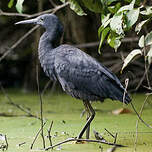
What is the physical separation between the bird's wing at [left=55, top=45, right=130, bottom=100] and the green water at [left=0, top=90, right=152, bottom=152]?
0.43 metres

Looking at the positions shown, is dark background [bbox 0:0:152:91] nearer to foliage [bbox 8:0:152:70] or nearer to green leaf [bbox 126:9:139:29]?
foliage [bbox 8:0:152:70]

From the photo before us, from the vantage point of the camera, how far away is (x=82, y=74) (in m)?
3.69

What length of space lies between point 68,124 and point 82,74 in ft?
2.81

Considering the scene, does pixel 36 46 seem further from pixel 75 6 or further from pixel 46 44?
pixel 75 6

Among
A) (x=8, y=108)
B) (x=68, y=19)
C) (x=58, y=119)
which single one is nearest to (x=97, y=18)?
(x=68, y=19)

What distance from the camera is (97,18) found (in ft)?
23.7

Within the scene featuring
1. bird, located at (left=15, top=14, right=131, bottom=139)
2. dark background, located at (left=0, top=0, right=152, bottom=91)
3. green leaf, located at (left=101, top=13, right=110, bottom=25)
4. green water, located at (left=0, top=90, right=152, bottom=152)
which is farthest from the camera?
dark background, located at (left=0, top=0, right=152, bottom=91)

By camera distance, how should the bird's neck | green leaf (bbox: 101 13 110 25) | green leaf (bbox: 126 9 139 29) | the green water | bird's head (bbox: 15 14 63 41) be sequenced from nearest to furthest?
green leaf (bbox: 126 9 139 29) → green leaf (bbox: 101 13 110 25) → the green water → the bird's neck → bird's head (bbox: 15 14 63 41)

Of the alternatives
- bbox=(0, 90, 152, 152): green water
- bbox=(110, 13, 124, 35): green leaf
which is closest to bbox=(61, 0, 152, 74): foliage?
bbox=(110, 13, 124, 35): green leaf

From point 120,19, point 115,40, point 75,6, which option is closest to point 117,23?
point 120,19

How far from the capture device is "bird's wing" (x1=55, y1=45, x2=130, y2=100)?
142 inches

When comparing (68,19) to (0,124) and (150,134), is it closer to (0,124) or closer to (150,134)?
(0,124)

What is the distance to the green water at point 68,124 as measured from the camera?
130 inches

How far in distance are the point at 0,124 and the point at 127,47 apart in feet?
10.6
